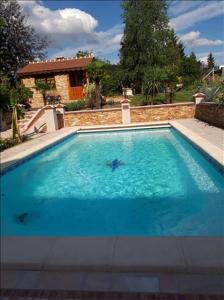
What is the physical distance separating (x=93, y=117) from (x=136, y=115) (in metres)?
2.97

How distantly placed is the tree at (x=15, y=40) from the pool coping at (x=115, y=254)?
1211 inches

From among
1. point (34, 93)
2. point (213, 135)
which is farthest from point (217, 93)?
point (34, 93)

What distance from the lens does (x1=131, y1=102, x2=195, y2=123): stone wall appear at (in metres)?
18.0

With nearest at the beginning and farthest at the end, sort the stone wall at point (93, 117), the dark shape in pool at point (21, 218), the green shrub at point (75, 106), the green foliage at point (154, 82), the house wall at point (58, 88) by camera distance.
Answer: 1. the dark shape in pool at point (21, 218)
2. the stone wall at point (93, 117)
3. the green foliage at point (154, 82)
4. the green shrub at point (75, 106)
5. the house wall at point (58, 88)

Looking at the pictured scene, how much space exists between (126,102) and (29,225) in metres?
13.6

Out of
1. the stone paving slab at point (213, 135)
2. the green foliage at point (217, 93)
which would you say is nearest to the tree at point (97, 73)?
the green foliage at point (217, 93)

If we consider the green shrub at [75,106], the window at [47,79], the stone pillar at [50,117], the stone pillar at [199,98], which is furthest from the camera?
the window at [47,79]

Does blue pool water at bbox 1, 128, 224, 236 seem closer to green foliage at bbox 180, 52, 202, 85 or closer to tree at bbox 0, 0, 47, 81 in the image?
tree at bbox 0, 0, 47, 81

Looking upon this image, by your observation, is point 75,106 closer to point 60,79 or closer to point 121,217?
point 60,79

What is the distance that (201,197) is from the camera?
6.77 metres

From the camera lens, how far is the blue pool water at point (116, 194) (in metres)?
5.59

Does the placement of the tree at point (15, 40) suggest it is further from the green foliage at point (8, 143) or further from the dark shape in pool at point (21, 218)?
the dark shape in pool at point (21, 218)

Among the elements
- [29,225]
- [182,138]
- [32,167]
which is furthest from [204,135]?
[29,225]

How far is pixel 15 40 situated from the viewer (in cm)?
3319
